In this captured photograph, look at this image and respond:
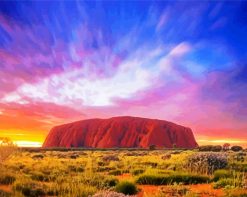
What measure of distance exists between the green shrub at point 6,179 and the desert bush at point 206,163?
8.83 meters

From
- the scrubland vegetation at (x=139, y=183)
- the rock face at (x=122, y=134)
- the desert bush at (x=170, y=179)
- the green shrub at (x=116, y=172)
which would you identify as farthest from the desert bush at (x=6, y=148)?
the rock face at (x=122, y=134)

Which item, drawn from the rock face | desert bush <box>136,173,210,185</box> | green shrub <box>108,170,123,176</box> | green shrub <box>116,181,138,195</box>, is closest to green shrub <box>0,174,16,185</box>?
green shrub <box>116,181,138,195</box>

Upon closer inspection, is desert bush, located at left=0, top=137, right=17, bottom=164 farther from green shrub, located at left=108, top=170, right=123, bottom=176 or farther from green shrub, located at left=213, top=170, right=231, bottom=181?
green shrub, located at left=213, top=170, right=231, bottom=181

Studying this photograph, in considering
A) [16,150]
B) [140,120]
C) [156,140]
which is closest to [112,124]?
[140,120]

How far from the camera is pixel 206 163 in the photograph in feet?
64.3

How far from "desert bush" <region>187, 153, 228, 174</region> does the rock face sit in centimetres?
12277

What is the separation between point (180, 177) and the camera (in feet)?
53.2

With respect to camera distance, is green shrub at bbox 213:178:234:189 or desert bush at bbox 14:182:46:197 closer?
desert bush at bbox 14:182:46:197

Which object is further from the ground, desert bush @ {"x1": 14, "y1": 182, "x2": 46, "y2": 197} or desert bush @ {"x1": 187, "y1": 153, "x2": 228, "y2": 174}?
desert bush @ {"x1": 187, "y1": 153, "x2": 228, "y2": 174}

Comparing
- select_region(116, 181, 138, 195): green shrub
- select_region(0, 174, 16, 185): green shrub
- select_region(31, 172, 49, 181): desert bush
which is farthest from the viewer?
select_region(31, 172, 49, 181): desert bush

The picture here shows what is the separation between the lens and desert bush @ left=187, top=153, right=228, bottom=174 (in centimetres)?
1934

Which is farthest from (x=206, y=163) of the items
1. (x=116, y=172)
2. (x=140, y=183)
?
(x=140, y=183)

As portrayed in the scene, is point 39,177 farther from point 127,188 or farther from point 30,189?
point 127,188

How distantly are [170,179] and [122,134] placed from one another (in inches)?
5592
